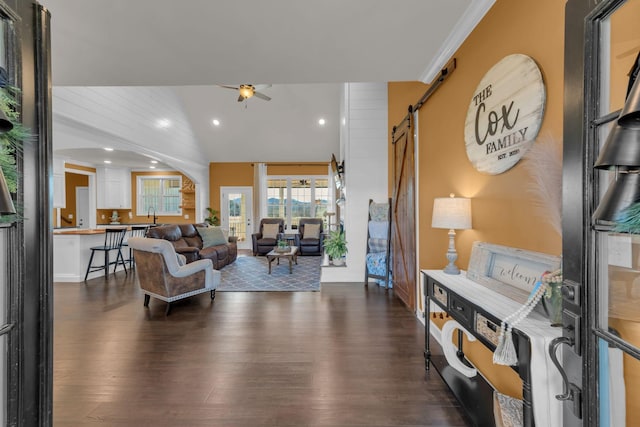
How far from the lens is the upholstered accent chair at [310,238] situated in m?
8.20

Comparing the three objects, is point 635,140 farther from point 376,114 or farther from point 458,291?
point 376,114

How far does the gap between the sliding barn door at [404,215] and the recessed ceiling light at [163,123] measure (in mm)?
5682

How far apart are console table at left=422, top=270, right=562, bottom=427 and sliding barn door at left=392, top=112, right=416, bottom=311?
127 centimetres

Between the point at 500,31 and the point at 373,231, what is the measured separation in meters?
3.47

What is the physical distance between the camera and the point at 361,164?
16.9 feet

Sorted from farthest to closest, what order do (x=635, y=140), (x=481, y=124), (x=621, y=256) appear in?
(x=481, y=124) → (x=621, y=256) → (x=635, y=140)

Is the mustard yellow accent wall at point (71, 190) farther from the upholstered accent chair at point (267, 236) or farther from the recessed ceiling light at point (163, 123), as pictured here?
the upholstered accent chair at point (267, 236)

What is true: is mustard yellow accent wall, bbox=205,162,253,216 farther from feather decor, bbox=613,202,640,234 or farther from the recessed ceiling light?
feather decor, bbox=613,202,640,234

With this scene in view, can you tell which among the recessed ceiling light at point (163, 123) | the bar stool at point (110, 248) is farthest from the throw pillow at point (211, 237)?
the recessed ceiling light at point (163, 123)

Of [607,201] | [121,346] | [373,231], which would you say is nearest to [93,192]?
[121,346]

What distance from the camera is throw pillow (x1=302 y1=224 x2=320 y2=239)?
27.4ft

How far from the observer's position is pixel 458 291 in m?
1.72

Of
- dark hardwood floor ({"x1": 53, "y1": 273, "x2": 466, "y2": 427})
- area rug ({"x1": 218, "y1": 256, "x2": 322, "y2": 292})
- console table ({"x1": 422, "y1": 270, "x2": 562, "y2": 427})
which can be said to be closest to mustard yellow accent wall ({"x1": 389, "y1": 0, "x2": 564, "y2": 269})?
console table ({"x1": 422, "y1": 270, "x2": 562, "y2": 427})

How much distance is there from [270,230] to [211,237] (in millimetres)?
2111
